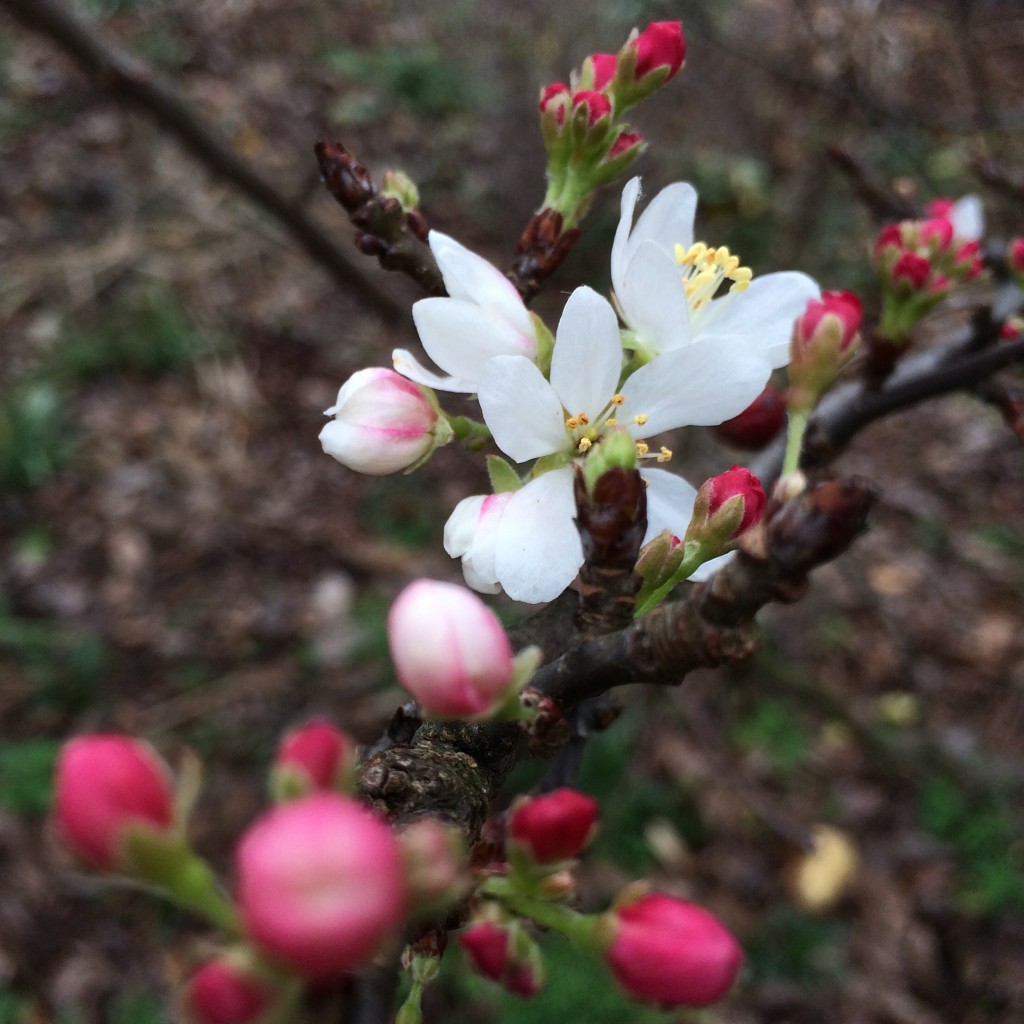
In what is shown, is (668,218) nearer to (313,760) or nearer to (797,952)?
(313,760)

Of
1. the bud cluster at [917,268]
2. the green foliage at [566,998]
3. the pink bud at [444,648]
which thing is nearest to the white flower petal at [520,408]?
the pink bud at [444,648]

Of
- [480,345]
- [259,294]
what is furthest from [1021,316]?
[259,294]

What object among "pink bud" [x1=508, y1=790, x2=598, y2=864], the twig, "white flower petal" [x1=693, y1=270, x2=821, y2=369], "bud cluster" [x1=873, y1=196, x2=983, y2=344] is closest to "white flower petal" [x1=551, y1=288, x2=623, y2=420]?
"white flower petal" [x1=693, y1=270, x2=821, y2=369]

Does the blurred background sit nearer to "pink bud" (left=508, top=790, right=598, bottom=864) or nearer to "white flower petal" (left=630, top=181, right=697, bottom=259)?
"white flower petal" (left=630, top=181, right=697, bottom=259)

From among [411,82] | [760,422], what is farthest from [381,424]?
[411,82]

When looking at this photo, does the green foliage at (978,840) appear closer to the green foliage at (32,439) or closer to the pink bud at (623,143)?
the pink bud at (623,143)

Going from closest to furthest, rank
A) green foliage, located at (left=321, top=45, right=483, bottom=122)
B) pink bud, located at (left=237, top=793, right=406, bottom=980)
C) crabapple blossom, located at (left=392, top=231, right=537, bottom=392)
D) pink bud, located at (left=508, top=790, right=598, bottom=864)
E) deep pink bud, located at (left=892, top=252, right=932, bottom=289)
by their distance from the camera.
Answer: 1. pink bud, located at (left=237, top=793, right=406, bottom=980)
2. pink bud, located at (left=508, top=790, right=598, bottom=864)
3. crabapple blossom, located at (left=392, top=231, right=537, bottom=392)
4. deep pink bud, located at (left=892, top=252, right=932, bottom=289)
5. green foliage, located at (left=321, top=45, right=483, bottom=122)

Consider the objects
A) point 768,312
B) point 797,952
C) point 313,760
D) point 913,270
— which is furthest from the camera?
point 797,952
